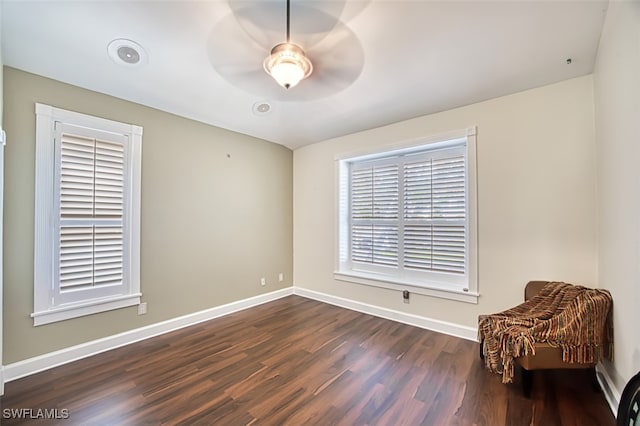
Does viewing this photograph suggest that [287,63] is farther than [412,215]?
No

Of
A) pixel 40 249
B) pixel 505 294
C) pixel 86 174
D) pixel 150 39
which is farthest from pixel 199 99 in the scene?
pixel 505 294

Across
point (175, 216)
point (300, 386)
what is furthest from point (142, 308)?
point (300, 386)

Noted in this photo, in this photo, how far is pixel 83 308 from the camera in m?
2.62

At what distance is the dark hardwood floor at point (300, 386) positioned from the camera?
71.9 inches

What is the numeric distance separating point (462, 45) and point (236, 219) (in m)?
3.29

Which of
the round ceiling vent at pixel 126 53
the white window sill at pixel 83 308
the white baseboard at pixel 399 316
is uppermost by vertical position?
the round ceiling vent at pixel 126 53

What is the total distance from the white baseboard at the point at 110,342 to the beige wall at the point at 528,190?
2365 millimetres

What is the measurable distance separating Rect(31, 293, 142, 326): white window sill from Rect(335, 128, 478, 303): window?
104 inches

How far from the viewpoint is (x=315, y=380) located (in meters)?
2.23

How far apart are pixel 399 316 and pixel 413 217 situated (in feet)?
4.24

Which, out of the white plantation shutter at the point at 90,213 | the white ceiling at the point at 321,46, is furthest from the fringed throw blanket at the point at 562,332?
the white plantation shutter at the point at 90,213

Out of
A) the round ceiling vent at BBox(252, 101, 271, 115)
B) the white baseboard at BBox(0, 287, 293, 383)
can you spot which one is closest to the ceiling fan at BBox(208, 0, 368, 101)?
the round ceiling vent at BBox(252, 101, 271, 115)

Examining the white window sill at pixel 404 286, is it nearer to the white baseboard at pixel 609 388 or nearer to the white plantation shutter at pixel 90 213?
the white baseboard at pixel 609 388

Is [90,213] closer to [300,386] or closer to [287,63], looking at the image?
[287,63]
